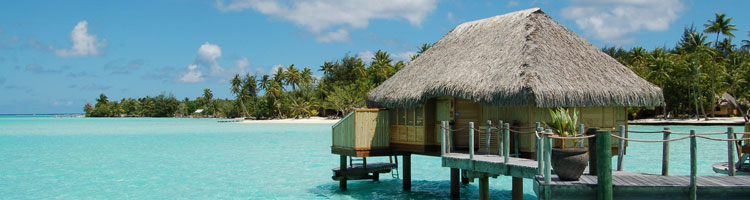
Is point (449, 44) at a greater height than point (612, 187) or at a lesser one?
greater

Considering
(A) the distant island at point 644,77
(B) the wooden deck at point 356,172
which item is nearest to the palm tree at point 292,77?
(A) the distant island at point 644,77

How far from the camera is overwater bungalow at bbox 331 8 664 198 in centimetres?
1373

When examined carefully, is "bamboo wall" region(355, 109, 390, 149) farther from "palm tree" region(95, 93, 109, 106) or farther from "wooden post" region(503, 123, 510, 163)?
"palm tree" region(95, 93, 109, 106)

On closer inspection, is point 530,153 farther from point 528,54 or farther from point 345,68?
point 345,68

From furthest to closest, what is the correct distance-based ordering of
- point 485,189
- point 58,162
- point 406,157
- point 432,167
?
point 58,162, point 432,167, point 406,157, point 485,189

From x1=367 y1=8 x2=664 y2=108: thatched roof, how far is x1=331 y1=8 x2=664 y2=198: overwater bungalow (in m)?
0.03

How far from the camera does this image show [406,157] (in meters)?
18.4

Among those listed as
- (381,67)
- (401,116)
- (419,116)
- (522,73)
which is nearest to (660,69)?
(381,67)

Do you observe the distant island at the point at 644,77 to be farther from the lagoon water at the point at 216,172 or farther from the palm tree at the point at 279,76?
the lagoon water at the point at 216,172

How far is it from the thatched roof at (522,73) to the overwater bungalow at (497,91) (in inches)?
1.0

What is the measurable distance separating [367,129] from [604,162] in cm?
840

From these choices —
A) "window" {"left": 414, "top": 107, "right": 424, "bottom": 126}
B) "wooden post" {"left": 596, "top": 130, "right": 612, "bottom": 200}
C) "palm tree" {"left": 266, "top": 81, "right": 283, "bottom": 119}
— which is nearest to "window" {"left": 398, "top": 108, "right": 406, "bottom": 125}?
"window" {"left": 414, "top": 107, "right": 424, "bottom": 126}

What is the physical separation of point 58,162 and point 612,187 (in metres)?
28.4

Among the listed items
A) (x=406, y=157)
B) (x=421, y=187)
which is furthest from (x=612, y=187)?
(x=421, y=187)
